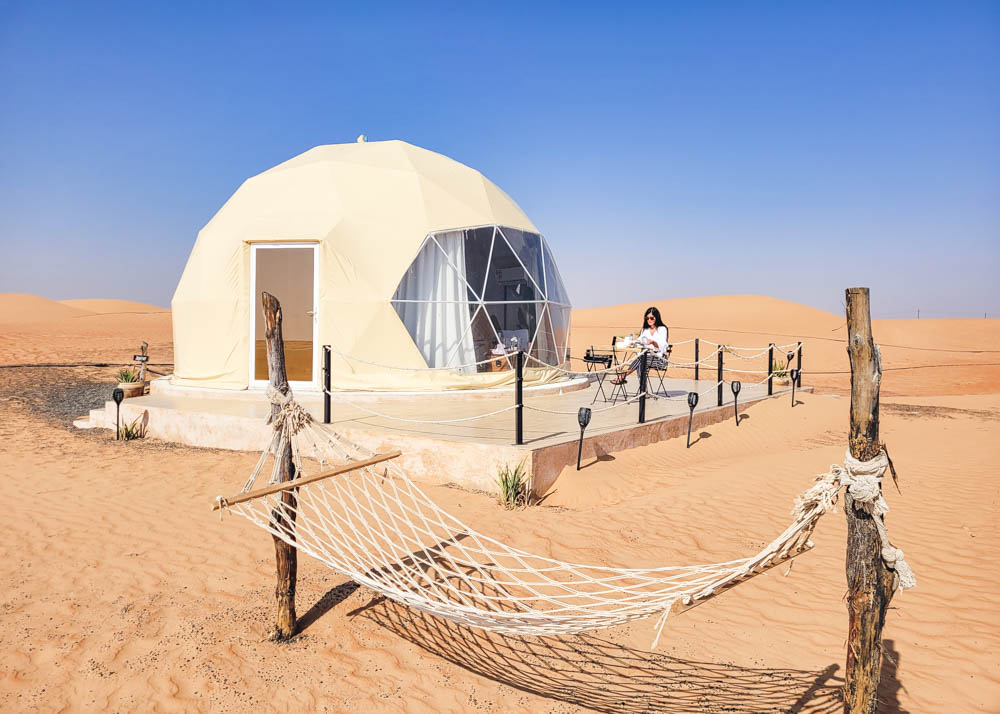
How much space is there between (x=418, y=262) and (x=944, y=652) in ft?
27.3

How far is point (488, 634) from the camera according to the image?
4027 mm

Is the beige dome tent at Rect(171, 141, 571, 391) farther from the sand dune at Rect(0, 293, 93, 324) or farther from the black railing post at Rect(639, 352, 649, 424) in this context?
the sand dune at Rect(0, 293, 93, 324)

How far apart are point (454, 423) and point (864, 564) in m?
5.78

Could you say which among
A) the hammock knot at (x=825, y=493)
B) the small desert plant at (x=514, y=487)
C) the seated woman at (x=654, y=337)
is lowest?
the small desert plant at (x=514, y=487)

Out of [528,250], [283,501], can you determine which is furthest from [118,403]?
[528,250]

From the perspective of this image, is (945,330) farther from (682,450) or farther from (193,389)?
(193,389)

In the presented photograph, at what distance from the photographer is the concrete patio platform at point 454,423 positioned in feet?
21.4

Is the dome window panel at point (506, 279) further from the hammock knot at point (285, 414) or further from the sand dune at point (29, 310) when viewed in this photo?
the sand dune at point (29, 310)

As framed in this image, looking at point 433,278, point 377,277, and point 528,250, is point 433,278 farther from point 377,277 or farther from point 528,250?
point 528,250

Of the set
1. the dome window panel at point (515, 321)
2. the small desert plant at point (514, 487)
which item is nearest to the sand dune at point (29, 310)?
the dome window panel at point (515, 321)

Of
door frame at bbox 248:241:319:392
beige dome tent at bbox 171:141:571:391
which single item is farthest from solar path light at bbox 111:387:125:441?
door frame at bbox 248:241:319:392

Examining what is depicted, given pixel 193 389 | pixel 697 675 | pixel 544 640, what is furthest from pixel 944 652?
pixel 193 389

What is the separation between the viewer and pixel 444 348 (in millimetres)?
10211

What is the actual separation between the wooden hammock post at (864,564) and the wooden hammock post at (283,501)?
9.79 ft
